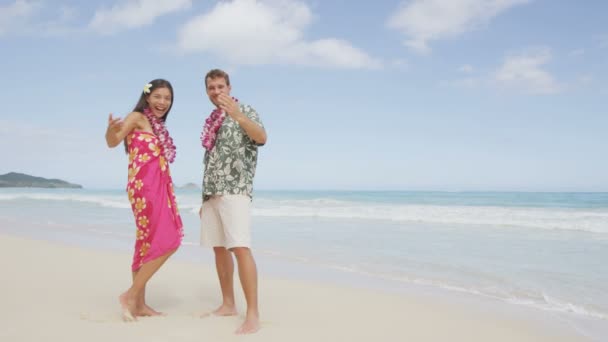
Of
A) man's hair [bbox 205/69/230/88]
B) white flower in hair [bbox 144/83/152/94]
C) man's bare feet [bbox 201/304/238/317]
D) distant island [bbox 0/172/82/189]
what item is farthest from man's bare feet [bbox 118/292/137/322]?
distant island [bbox 0/172/82/189]

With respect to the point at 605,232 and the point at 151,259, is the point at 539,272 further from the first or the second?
the point at 605,232

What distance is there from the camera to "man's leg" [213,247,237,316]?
3.56m

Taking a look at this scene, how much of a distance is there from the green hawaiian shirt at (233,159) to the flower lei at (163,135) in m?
0.38

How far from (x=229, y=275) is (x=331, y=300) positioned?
3.38 feet

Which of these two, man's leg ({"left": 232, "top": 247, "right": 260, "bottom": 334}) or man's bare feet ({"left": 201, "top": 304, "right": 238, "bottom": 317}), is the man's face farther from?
man's bare feet ({"left": 201, "top": 304, "right": 238, "bottom": 317})

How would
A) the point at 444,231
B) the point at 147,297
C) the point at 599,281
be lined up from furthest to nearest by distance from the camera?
the point at 444,231, the point at 599,281, the point at 147,297

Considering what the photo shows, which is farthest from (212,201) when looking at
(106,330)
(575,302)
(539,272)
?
(539,272)

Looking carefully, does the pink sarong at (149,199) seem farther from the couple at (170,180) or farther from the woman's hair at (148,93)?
the woman's hair at (148,93)

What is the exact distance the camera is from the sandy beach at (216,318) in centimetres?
307

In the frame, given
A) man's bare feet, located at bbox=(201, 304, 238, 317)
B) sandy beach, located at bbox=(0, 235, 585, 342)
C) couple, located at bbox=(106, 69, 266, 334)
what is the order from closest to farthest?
A: sandy beach, located at bbox=(0, 235, 585, 342) → couple, located at bbox=(106, 69, 266, 334) → man's bare feet, located at bbox=(201, 304, 238, 317)

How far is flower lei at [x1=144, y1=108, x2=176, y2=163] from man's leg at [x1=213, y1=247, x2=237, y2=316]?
2.60ft

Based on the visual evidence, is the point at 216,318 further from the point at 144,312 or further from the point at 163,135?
the point at 163,135

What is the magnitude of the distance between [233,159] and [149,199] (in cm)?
66

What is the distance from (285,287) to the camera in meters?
4.63
